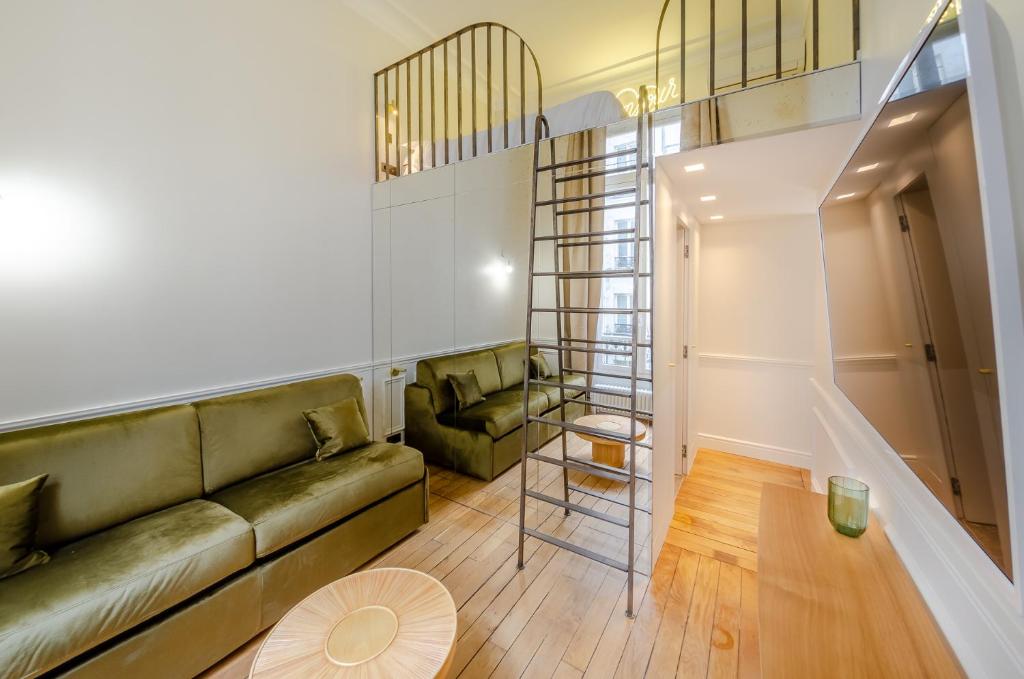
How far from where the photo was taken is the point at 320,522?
1.92 meters

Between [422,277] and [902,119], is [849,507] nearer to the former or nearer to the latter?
[902,119]

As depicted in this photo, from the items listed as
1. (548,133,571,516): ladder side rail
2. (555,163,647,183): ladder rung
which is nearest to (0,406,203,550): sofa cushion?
(548,133,571,516): ladder side rail

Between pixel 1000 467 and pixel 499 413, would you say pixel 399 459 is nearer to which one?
pixel 499 413

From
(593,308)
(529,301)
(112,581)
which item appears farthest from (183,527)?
(593,308)

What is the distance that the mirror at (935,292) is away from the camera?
0.64m

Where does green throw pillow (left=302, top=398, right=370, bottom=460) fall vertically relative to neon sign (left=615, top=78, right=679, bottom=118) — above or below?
below

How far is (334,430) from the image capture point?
2.46 metres

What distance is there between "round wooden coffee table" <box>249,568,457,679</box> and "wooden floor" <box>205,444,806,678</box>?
1.55ft

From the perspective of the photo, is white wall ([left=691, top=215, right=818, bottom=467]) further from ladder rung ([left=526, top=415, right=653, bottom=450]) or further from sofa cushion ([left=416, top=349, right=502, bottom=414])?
sofa cushion ([left=416, top=349, right=502, bottom=414])

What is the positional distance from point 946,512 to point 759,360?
2.76 metres

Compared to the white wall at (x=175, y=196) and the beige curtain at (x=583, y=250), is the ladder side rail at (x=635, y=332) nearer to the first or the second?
→ the beige curtain at (x=583, y=250)

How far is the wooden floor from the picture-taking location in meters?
Answer: 1.62

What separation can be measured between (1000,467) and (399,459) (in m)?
2.35

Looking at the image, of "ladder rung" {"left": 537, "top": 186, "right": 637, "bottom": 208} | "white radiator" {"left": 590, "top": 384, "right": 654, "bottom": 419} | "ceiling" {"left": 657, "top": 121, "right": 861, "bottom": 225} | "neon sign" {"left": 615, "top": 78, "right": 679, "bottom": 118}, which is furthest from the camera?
"neon sign" {"left": 615, "top": 78, "right": 679, "bottom": 118}
